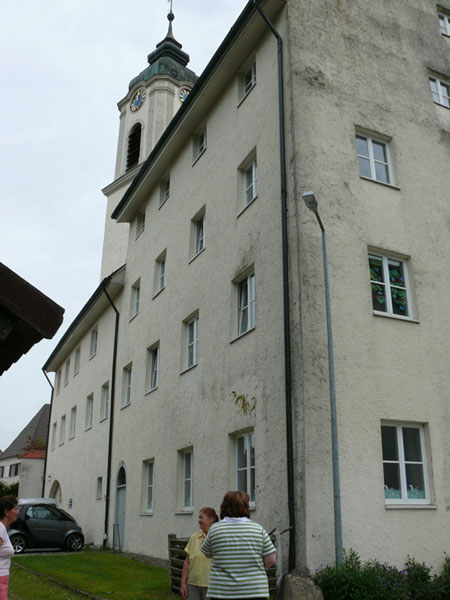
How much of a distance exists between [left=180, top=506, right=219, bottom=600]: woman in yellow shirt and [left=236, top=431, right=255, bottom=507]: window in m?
Answer: 4.95

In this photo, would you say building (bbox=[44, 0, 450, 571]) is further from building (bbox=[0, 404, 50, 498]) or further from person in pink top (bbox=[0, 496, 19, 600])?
building (bbox=[0, 404, 50, 498])

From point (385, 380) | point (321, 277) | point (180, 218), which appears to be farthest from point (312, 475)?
point (180, 218)

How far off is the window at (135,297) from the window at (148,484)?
19.0 feet

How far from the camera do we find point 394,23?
589 inches

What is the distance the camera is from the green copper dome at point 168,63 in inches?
1441

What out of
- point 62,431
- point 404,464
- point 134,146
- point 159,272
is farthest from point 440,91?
point 62,431

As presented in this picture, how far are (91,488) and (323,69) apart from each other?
59.2 ft

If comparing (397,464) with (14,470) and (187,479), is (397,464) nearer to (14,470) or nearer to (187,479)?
(187,479)

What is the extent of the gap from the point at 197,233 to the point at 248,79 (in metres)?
4.32

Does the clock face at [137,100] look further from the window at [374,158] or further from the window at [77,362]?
the window at [374,158]

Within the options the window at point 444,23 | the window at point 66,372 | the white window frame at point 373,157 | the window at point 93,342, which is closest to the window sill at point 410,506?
the white window frame at point 373,157

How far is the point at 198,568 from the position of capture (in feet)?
21.5

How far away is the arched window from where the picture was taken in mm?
35372

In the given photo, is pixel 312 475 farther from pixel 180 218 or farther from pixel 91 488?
pixel 91 488
